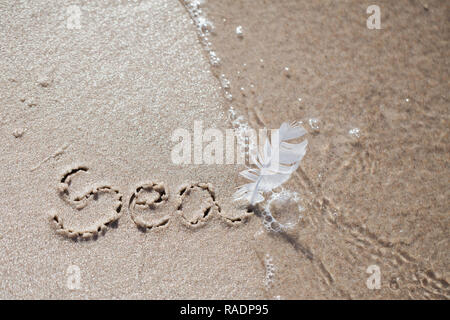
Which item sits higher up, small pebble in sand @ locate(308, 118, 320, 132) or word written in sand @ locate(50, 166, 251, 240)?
small pebble in sand @ locate(308, 118, 320, 132)

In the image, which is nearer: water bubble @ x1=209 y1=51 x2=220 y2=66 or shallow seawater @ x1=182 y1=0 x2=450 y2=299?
shallow seawater @ x1=182 y1=0 x2=450 y2=299

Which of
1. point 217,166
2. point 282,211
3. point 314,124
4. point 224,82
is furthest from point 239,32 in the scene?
point 282,211

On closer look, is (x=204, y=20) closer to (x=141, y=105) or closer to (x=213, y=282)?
(x=141, y=105)

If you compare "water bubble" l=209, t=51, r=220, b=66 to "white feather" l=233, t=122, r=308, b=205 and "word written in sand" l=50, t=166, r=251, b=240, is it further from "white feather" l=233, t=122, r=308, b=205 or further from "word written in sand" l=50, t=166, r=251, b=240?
"word written in sand" l=50, t=166, r=251, b=240

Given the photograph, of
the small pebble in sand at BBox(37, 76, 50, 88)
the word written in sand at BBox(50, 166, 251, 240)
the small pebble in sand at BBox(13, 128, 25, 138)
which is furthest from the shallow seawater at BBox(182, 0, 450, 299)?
the small pebble in sand at BBox(13, 128, 25, 138)

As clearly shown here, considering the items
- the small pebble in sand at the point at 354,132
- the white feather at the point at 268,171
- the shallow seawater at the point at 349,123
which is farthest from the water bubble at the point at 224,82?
the small pebble in sand at the point at 354,132

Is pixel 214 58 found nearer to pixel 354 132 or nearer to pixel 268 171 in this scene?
pixel 268 171

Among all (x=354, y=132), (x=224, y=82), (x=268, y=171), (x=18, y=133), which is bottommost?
(x=268, y=171)
